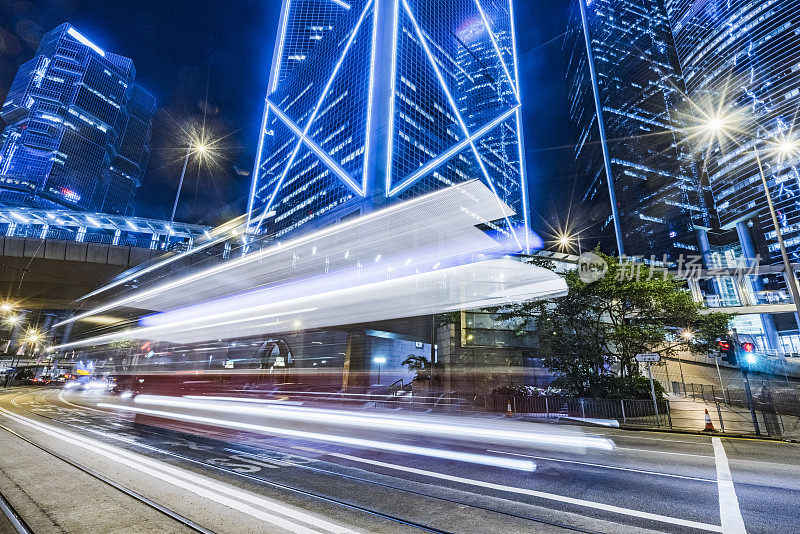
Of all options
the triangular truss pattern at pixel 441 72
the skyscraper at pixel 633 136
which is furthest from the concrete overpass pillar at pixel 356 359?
the skyscraper at pixel 633 136

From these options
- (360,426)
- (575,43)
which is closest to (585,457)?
(360,426)

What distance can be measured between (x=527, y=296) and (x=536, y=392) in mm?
5933

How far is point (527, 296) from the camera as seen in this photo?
75.3ft

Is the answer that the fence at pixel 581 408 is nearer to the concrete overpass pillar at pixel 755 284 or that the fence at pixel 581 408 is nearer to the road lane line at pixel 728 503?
the road lane line at pixel 728 503

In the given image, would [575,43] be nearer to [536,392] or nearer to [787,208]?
[787,208]

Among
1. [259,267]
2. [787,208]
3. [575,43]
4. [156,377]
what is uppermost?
[575,43]

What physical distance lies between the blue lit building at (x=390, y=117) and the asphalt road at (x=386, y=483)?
5542cm

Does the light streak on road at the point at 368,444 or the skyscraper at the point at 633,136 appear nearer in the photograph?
the light streak on road at the point at 368,444

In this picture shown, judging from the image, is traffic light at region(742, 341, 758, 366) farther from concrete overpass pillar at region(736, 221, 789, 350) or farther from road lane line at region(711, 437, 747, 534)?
concrete overpass pillar at region(736, 221, 789, 350)

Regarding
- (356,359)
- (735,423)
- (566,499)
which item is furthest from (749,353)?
(356,359)

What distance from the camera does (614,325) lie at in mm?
20922

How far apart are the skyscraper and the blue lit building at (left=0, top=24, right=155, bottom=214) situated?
236 metres

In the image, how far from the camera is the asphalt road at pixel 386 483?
451cm

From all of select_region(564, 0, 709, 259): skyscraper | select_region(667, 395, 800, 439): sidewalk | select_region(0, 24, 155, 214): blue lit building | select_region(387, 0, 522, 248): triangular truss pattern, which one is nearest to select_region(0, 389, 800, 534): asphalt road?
select_region(667, 395, 800, 439): sidewalk
